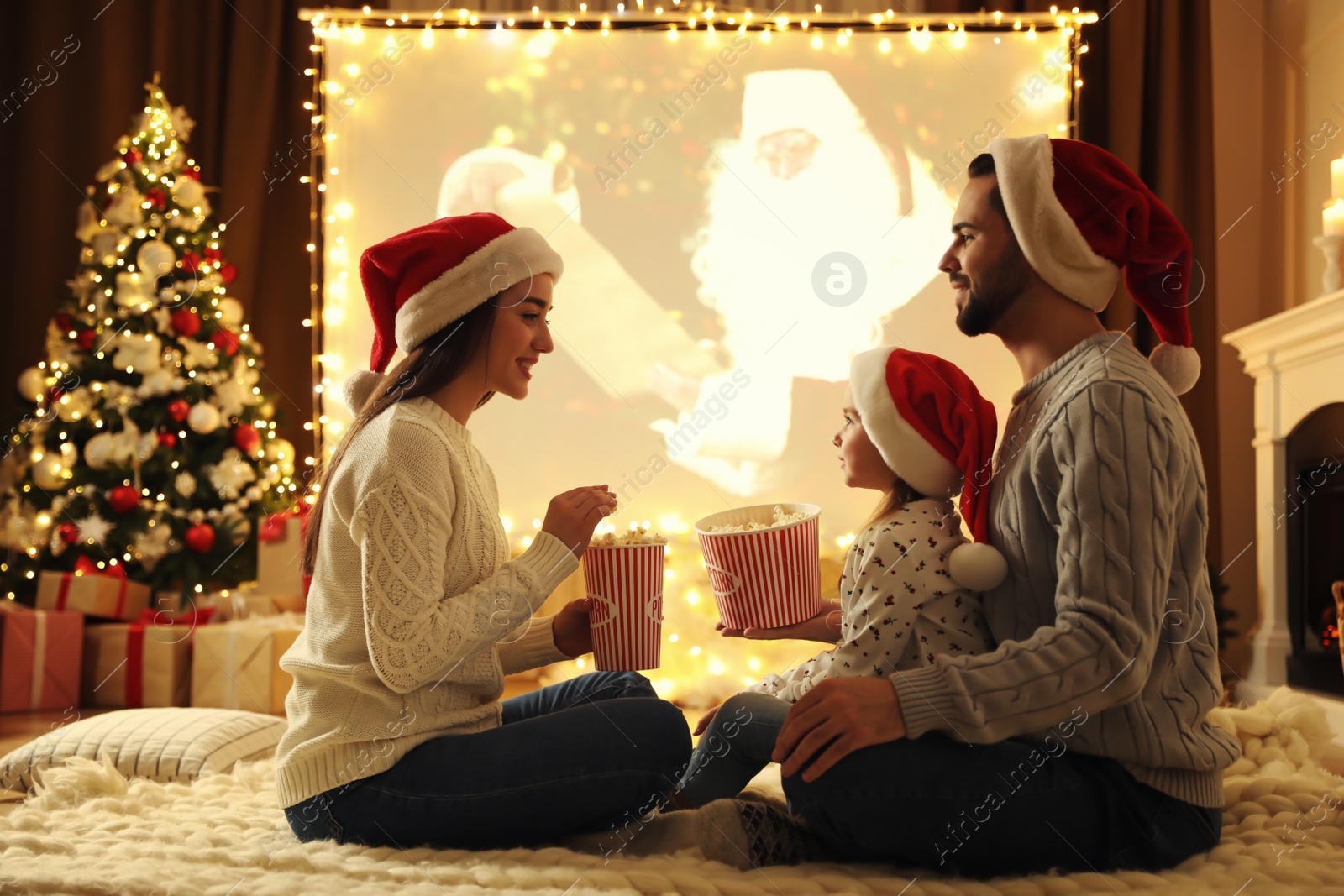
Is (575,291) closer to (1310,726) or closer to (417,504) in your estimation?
(417,504)

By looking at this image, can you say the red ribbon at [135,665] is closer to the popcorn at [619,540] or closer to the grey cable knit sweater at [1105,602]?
the popcorn at [619,540]

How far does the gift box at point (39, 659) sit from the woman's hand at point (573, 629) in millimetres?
2387

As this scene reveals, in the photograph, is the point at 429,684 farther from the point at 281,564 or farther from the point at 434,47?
the point at 434,47

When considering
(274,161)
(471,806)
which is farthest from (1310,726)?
(274,161)

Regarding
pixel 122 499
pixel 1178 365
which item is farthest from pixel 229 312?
pixel 1178 365

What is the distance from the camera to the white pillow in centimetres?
197

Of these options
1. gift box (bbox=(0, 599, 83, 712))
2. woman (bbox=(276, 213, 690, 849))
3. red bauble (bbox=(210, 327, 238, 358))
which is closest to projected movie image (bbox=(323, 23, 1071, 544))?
red bauble (bbox=(210, 327, 238, 358))

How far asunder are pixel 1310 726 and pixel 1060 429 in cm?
108

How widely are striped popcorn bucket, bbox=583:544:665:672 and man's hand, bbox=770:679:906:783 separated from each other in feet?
1.27

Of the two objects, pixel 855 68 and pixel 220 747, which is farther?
pixel 855 68

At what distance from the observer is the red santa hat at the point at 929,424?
1490mm

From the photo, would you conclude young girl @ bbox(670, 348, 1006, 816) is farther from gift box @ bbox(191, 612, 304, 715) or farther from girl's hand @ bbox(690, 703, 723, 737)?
gift box @ bbox(191, 612, 304, 715)

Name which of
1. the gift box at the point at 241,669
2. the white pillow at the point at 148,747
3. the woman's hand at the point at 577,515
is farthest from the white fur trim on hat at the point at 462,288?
the gift box at the point at 241,669

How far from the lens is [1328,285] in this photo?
10.7ft
